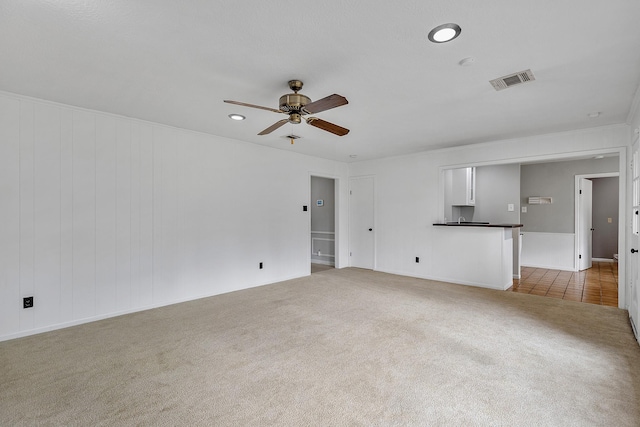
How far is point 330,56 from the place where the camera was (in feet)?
7.30

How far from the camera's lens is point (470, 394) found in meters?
2.00

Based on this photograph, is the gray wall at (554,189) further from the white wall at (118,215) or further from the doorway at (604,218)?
the white wall at (118,215)

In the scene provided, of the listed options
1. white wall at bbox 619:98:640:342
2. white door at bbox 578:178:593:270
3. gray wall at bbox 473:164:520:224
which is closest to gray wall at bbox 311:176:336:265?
gray wall at bbox 473:164:520:224

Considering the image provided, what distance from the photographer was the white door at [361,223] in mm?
6398

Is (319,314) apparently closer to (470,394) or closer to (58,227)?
(470,394)

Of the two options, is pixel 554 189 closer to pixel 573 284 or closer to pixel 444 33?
pixel 573 284

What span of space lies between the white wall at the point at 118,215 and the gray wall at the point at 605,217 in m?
8.04

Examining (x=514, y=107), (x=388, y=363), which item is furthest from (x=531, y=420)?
(x=514, y=107)

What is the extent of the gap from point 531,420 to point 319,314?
87.4 inches

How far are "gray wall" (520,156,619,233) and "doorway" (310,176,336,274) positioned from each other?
4242 mm

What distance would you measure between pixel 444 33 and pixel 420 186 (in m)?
3.94

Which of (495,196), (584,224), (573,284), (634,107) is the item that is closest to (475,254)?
(573,284)

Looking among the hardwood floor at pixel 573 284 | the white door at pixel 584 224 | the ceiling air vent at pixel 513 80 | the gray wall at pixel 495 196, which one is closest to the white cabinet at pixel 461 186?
the gray wall at pixel 495 196

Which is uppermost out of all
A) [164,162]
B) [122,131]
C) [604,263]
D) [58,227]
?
[122,131]
